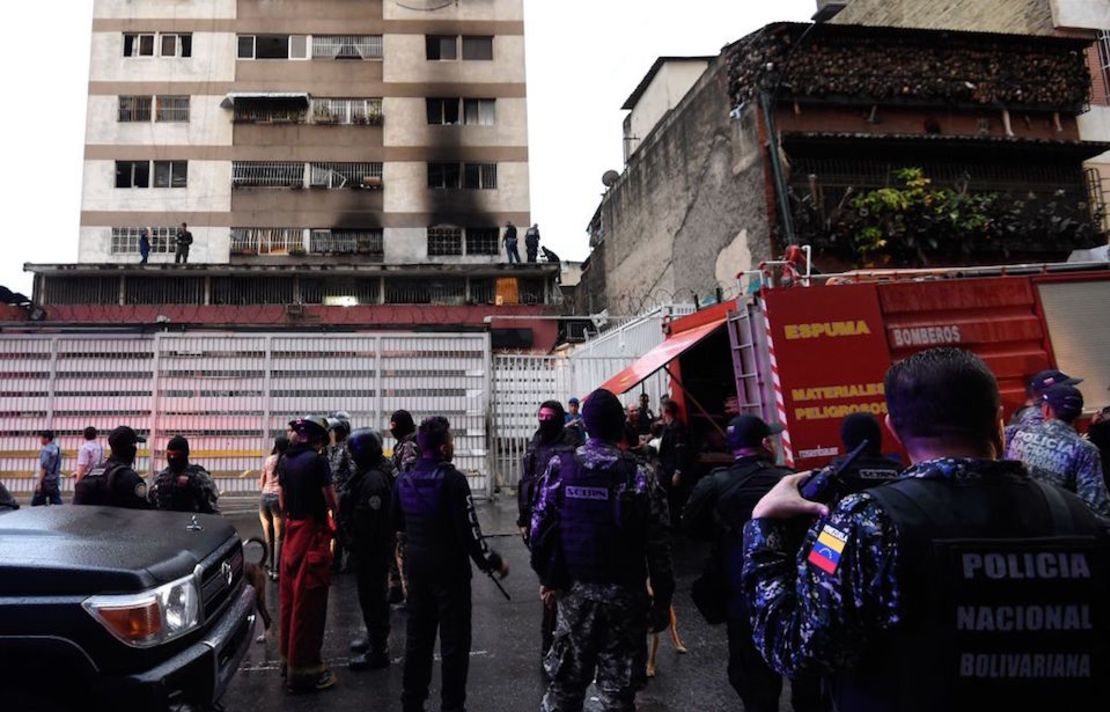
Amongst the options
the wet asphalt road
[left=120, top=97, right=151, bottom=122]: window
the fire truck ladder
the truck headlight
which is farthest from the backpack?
[left=120, top=97, right=151, bottom=122]: window

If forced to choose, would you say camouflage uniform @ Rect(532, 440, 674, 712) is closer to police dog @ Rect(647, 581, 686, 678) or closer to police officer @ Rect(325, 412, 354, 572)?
police dog @ Rect(647, 581, 686, 678)

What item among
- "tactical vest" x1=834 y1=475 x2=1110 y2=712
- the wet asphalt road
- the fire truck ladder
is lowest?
the wet asphalt road

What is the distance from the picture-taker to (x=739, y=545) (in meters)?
3.15

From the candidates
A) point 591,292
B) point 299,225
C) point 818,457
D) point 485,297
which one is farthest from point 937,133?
point 299,225

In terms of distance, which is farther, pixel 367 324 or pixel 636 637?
pixel 367 324

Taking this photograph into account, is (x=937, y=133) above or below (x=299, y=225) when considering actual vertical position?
below

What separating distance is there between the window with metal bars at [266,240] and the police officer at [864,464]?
2725 cm

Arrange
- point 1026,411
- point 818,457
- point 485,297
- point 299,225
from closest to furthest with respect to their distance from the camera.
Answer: point 1026,411 < point 818,457 < point 485,297 < point 299,225

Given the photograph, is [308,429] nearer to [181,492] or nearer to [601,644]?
[181,492]

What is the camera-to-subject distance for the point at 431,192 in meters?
28.2

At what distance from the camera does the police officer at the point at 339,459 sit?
21.4 feet

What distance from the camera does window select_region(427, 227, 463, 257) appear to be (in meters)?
28.0

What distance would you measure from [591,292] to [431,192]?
333 inches

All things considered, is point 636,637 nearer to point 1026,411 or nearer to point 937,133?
point 1026,411
